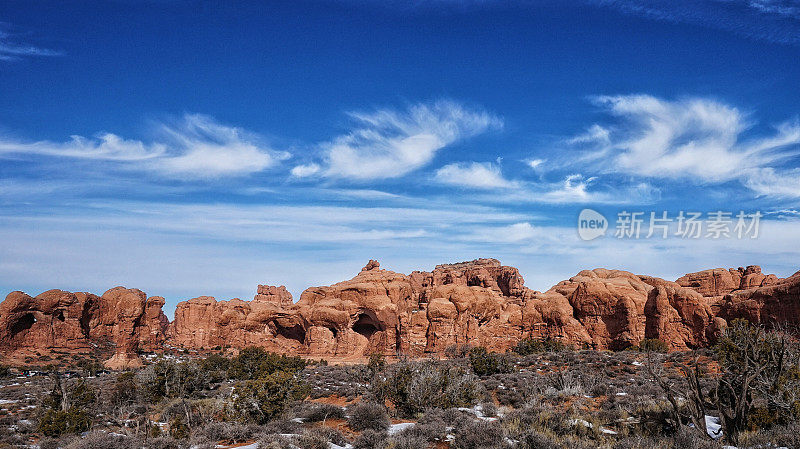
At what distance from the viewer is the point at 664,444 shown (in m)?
8.12

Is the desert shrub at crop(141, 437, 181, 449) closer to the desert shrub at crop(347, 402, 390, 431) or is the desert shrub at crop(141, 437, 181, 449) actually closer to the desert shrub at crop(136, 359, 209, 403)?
the desert shrub at crop(347, 402, 390, 431)

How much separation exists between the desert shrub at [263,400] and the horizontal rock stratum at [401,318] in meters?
36.1

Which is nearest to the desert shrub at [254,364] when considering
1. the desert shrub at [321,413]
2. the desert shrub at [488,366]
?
the desert shrub at [488,366]

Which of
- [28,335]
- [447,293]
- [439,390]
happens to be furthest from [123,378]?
[28,335]

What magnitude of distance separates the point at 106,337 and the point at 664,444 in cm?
6983

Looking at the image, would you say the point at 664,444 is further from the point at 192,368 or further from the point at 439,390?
the point at 192,368

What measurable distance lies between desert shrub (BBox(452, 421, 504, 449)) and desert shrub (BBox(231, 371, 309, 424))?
6.72m

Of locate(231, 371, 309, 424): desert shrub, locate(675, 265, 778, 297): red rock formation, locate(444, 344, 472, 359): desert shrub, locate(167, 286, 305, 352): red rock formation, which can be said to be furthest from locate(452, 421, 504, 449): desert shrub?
locate(675, 265, 778, 297): red rock formation

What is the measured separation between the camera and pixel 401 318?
50.2m

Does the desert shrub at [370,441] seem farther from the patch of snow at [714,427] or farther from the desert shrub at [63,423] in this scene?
the desert shrub at [63,423]

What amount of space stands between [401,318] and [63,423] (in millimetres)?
37622

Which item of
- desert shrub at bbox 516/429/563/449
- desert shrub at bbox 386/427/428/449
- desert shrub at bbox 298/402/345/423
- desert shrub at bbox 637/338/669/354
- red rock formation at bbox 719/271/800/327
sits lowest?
desert shrub at bbox 637/338/669/354

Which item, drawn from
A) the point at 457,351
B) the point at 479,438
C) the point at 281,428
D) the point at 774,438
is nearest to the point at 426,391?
the point at 281,428

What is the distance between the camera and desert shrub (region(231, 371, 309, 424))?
520 inches
